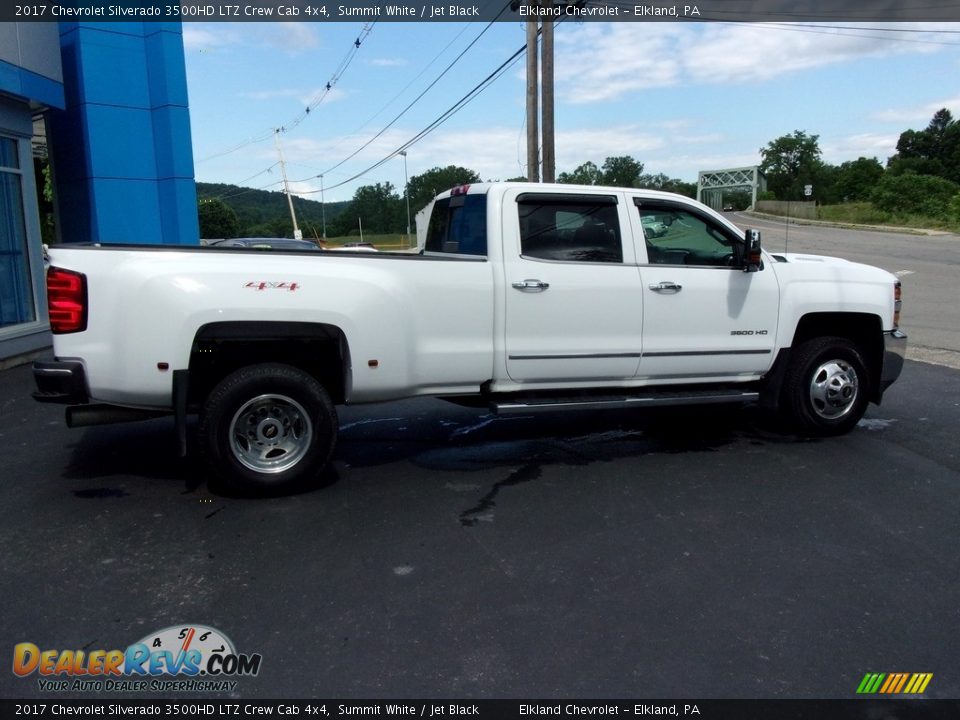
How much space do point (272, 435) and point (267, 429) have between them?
5 centimetres

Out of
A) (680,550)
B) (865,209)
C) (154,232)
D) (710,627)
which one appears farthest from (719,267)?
(865,209)

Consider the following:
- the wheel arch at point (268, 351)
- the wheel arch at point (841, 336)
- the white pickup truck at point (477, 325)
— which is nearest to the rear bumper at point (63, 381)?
the white pickup truck at point (477, 325)

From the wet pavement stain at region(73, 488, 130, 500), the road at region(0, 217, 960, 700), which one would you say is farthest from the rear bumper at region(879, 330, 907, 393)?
the wet pavement stain at region(73, 488, 130, 500)

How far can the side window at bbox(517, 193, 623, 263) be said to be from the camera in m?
5.77

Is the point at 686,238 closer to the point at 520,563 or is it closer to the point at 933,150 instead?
the point at 520,563

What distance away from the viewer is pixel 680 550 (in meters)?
4.23

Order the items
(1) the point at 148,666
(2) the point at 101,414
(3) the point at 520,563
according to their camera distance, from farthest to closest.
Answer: (2) the point at 101,414, (3) the point at 520,563, (1) the point at 148,666

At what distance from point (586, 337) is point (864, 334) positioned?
266 centimetres

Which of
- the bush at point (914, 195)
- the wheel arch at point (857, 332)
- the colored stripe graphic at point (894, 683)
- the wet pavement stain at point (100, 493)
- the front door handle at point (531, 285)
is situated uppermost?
the bush at point (914, 195)

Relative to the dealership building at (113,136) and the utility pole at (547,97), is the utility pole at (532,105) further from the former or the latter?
the dealership building at (113,136)

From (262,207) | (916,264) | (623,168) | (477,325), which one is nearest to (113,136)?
(477,325)

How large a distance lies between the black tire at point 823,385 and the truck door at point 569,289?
1.48m

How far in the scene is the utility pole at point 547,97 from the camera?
51.5ft

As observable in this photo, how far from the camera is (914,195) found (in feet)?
180
